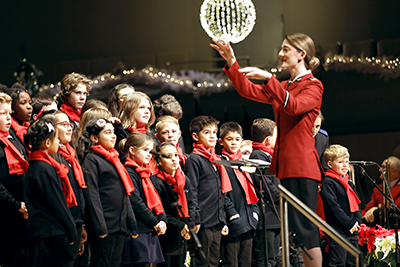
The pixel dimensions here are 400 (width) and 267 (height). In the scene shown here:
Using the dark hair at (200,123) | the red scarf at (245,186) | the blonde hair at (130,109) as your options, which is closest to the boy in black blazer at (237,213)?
the red scarf at (245,186)

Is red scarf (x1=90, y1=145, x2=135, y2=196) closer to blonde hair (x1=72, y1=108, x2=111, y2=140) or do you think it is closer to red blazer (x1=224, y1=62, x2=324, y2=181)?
blonde hair (x1=72, y1=108, x2=111, y2=140)

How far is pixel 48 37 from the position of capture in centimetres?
873

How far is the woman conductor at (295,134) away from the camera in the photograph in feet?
7.99

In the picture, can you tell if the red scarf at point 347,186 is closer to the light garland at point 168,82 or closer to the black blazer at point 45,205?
the black blazer at point 45,205

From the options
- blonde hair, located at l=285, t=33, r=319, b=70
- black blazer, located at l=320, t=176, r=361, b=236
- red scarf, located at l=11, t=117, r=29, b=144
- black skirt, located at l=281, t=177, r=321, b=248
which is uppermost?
blonde hair, located at l=285, t=33, r=319, b=70

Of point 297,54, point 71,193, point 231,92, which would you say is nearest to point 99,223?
point 71,193

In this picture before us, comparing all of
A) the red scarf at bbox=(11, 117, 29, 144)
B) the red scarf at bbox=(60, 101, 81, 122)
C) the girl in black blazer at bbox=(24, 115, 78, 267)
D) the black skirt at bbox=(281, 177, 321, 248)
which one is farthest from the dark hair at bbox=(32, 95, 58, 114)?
the black skirt at bbox=(281, 177, 321, 248)

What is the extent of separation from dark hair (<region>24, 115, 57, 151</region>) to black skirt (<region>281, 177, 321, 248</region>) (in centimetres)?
133

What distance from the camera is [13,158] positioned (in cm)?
307

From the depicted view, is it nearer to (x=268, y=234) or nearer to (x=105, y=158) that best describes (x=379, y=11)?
(x=268, y=234)

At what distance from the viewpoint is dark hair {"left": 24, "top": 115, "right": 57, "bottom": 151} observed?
2.89m

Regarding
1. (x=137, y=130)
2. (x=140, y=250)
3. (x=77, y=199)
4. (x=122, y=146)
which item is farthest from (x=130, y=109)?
(x=140, y=250)

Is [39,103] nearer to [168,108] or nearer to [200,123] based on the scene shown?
[168,108]

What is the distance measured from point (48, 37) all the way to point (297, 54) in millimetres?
6915
